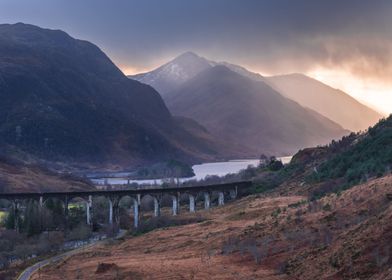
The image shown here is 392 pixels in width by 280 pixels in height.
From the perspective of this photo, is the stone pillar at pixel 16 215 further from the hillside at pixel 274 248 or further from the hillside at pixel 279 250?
the hillside at pixel 279 250

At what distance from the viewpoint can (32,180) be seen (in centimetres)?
14188

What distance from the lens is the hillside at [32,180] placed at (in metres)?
131

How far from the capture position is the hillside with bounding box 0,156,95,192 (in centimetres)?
13119

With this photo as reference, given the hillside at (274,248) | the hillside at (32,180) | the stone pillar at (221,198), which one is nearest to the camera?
the hillside at (274,248)

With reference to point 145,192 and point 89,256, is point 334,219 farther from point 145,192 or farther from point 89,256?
point 145,192

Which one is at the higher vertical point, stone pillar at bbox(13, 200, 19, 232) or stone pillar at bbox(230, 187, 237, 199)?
stone pillar at bbox(230, 187, 237, 199)

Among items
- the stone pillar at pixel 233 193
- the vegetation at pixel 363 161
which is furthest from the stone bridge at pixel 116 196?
the vegetation at pixel 363 161

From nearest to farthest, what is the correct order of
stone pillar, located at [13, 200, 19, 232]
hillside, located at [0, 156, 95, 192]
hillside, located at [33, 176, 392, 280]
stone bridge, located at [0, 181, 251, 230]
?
hillside, located at [33, 176, 392, 280] → stone pillar, located at [13, 200, 19, 232] → stone bridge, located at [0, 181, 251, 230] → hillside, located at [0, 156, 95, 192]

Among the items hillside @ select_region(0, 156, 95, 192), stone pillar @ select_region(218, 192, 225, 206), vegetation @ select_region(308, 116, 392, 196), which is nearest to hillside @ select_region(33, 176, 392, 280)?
vegetation @ select_region(308, 116, 392, 196)

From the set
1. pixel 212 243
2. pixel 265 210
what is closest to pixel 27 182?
pixel 265 210

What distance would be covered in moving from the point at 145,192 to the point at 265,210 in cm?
3409

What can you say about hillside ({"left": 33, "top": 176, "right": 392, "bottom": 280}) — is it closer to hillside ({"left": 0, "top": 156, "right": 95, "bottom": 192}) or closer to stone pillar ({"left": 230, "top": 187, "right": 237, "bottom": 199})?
stone pillar ({"left": 230, "top": 187, "right": 237, "bottom": 199})

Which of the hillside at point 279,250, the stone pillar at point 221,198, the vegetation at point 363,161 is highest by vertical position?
the vegetation at point 363,161

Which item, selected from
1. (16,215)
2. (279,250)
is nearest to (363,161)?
(279,250)
